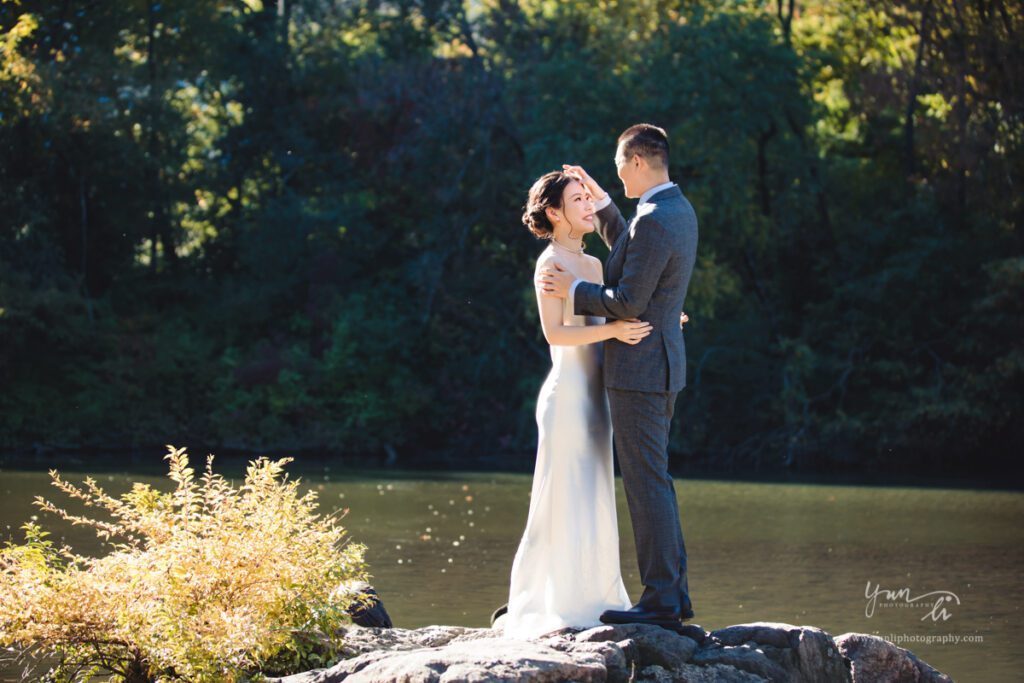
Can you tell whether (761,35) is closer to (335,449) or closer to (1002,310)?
(1002,310)

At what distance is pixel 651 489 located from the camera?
5801mm

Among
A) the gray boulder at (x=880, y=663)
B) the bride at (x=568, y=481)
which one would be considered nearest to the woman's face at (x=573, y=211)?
the bride at (x=568, y=481)

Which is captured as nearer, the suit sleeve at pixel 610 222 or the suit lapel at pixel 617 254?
the suit lapel at pixel 617 254

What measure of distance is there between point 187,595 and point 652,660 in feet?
6.89

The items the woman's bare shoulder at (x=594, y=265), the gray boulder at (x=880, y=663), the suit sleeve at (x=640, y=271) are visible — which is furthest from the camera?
the woman's bare shoulder at (x=594, y=265)

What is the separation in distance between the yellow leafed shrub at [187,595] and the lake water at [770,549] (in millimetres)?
1423

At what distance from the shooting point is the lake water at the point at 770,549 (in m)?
9.57

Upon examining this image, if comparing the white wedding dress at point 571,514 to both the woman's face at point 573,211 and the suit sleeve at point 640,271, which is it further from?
the suit sleeve at point 640,271

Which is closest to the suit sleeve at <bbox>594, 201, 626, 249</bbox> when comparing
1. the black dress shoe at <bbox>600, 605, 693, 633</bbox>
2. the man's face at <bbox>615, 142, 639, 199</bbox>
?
the man's face at <bbox>615, 142, 639, 199</bbox>

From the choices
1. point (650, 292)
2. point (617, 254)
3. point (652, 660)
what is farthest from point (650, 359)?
point (652, 660)

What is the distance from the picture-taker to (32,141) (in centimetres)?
2534

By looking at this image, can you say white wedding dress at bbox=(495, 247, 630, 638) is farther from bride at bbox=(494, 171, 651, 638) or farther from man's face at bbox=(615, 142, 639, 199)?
man's face at bbox=(615, 142, 639, 199)

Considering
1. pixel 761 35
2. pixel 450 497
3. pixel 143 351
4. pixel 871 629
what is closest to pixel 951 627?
pixel 871 629
